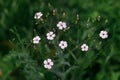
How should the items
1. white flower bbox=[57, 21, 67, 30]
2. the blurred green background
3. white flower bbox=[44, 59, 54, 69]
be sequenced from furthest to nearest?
the blurred green background < white flower bbox=[57, 21, 67, 30] < white flower bbox=[44, 59, 54, 69]

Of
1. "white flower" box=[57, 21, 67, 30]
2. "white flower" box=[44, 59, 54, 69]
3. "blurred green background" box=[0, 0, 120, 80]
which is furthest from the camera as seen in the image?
"blurred green background" box=[0, 0, 120, 80]

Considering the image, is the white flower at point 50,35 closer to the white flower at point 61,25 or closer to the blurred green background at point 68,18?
the white flower at point 61,25

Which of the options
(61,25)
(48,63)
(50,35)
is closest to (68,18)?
(61,25)

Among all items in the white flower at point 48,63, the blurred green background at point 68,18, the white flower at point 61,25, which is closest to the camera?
the white flower at point 48,63

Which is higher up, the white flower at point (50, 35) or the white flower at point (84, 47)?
the white flower at point (50, 35)

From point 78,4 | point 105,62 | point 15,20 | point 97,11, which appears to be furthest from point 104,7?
point 15,20

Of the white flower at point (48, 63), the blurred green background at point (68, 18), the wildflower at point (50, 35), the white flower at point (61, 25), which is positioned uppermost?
the blurred green background at point (68, 18)

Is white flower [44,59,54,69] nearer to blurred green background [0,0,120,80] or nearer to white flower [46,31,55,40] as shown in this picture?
white flower [46,31,55,40]

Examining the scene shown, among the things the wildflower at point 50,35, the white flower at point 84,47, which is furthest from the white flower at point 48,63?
the white flower at point 84,47

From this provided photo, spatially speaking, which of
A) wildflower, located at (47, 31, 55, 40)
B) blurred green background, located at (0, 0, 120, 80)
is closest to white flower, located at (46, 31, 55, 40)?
wildflower, located at (47, 31, 55, 40)
